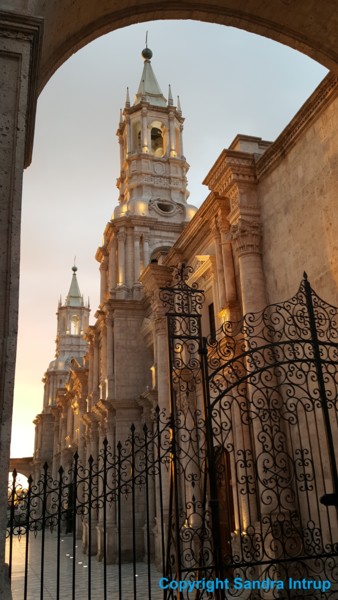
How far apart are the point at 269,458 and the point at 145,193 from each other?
725 inches

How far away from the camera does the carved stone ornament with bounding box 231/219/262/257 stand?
12.0m

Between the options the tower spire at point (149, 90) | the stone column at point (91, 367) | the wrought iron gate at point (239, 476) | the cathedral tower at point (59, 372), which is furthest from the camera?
the cathedral tower at point (59, 372)

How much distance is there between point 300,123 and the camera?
10617 mm

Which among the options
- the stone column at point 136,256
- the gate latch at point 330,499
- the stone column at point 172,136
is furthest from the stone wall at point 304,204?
the stone column at point 172,136

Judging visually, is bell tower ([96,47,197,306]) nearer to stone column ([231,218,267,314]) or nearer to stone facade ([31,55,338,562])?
stone facade ([31,55,338,562])

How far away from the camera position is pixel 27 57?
4.54 m

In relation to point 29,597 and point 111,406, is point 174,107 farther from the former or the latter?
point 29,597

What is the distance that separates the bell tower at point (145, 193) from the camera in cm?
2369

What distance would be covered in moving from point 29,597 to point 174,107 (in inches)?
980

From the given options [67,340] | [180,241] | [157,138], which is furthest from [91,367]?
[67,340]

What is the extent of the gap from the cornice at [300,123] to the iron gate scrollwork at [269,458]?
3339 mm

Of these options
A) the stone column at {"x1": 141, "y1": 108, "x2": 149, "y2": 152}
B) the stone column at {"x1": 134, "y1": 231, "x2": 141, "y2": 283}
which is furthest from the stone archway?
the stone column at {"x1": 141, "y1": 108, "x2": 149, "y2": 152}

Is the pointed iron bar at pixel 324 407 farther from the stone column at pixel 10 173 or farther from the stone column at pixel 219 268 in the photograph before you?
the stone column at pixel 219 268

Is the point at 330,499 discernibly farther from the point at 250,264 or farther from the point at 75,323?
the point at 75,323
